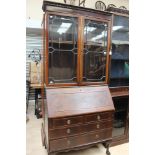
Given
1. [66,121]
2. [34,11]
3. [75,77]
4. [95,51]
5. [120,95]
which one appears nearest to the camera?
[66,121]

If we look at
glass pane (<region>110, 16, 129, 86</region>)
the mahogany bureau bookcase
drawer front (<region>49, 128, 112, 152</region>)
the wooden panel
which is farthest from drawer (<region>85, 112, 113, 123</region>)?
glass pane (<region>110, 16, 129, 86</region>)

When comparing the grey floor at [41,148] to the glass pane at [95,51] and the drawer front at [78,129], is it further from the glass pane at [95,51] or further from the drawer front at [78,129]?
the glass pane at [95,51]

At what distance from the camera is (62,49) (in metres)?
2.04

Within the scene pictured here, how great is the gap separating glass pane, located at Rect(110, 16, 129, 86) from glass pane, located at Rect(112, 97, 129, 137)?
0.29m

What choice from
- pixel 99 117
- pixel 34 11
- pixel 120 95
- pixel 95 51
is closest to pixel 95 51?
pixel 95 51

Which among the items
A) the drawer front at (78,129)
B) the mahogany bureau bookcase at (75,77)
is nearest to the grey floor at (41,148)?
the mahogany bureau bookcase at (75,77)

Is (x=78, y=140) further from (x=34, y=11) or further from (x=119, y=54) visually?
(x=34, y=11)

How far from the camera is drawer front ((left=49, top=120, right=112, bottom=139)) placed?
5.92 feet

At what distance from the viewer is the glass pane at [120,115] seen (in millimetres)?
2475

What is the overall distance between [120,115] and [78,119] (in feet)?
3.16

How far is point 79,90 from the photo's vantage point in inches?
81.1
